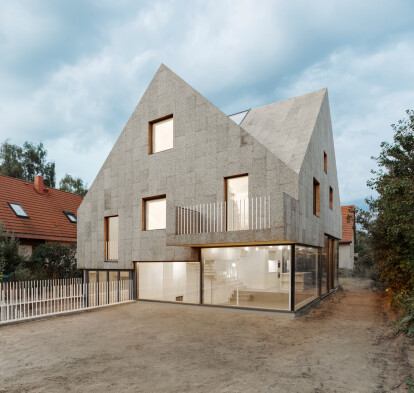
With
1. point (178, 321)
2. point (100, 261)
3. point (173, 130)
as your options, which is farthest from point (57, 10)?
point (178, 321)

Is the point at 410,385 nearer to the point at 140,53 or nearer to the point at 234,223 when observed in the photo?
the point at 234,223

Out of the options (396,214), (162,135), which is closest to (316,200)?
(396,214)

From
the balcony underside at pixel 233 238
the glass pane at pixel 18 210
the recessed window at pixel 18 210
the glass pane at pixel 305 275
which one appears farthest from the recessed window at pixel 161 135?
the glass pane at pixel 18 210

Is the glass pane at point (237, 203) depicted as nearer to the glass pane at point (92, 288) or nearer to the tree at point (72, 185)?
the glass pane at point (92, 288)

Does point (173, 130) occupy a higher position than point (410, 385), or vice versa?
point (173, 130)

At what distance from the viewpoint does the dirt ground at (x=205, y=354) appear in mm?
5305

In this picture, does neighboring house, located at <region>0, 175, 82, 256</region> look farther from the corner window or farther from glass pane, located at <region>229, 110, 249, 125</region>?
glass pane, located at <region>229, 110, 249, 125</region>

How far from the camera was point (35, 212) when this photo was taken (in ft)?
70.5

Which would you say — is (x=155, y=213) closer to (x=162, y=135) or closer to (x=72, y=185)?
(x=162, y=135)

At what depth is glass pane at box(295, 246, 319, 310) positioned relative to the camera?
37.9 ft

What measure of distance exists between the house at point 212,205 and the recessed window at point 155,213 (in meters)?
0.05

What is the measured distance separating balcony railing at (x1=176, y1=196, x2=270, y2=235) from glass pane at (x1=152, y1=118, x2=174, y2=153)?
134 inches

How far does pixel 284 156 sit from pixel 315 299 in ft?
21.7

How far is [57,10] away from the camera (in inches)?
727
